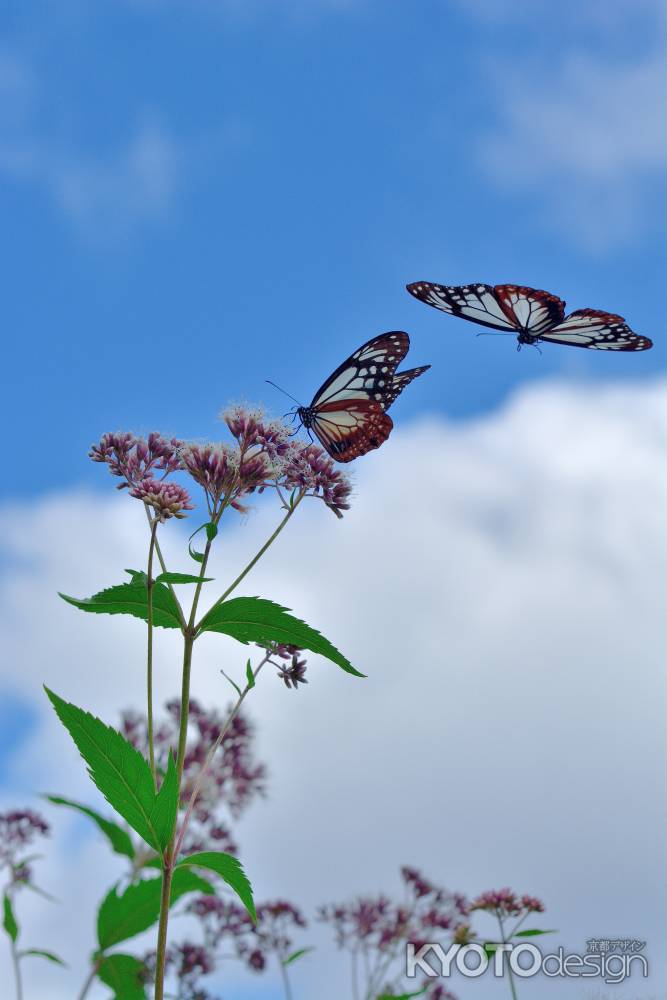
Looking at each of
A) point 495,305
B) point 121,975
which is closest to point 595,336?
point 495,305

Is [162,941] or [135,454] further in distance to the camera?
[135,454]

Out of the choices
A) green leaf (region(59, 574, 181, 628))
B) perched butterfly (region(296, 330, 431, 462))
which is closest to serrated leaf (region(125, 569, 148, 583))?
green leaf (region(59, 574, 181, 628))

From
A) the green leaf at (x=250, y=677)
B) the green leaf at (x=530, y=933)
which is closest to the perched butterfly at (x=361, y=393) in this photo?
the green leaf at (x=250, y=677)

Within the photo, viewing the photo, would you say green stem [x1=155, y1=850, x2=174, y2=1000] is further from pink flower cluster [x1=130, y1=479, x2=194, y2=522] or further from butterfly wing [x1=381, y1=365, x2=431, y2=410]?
butterfly wing [x1=381, y1=365, x2=431, y2=410]

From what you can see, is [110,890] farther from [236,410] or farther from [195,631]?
[236,410]

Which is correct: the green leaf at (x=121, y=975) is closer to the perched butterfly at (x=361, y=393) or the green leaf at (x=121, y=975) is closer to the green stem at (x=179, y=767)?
the green stem at (x=179, y=767)

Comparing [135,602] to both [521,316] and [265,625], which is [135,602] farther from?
[521,316]
